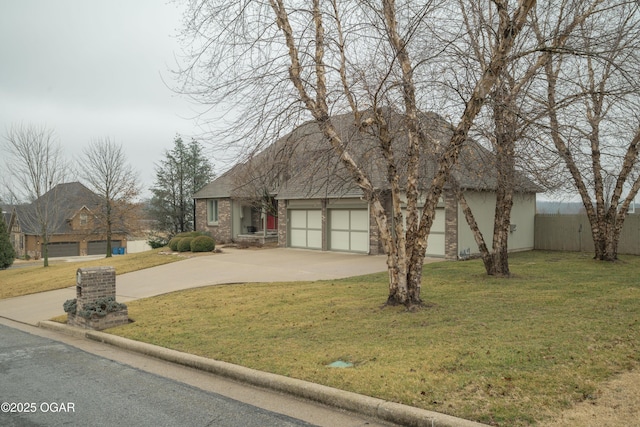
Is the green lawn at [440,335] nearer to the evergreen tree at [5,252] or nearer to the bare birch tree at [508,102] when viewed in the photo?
the bare birch tree at [508,102]

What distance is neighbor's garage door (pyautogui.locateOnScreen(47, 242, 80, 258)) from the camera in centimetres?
4850

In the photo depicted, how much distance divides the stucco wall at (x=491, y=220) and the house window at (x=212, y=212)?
15.8 m

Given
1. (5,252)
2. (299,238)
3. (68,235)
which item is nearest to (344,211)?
→ (299,238)

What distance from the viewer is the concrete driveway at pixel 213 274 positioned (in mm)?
14219

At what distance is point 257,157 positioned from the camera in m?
10.1

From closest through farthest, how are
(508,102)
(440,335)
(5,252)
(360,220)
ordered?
1. (440,335)
2. (508,102)
3. (360,220)
4. (5,252)

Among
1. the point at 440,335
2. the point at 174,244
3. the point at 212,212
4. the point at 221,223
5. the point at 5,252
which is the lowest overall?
the point at 5,252

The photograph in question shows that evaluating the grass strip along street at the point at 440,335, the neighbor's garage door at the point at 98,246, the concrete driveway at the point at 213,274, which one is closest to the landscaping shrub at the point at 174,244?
the concrete driveway at the point at 213,274

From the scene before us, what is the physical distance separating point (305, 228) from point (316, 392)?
65.0 feet

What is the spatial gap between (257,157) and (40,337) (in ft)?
18.0

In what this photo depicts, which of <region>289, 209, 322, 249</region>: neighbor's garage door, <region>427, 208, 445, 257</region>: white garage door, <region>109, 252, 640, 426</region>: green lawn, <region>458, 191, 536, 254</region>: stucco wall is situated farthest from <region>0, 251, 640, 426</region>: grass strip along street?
<region>289, 209, 322, 249</region>: neighbor's garage door

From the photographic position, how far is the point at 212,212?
30891 mm

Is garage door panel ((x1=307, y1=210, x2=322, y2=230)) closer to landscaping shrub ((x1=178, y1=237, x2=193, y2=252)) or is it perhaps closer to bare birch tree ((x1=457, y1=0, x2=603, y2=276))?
landscaping shrub ((x1=178, y1=237, x2=193, y2=252))

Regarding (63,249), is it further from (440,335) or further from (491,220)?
(440,335)
